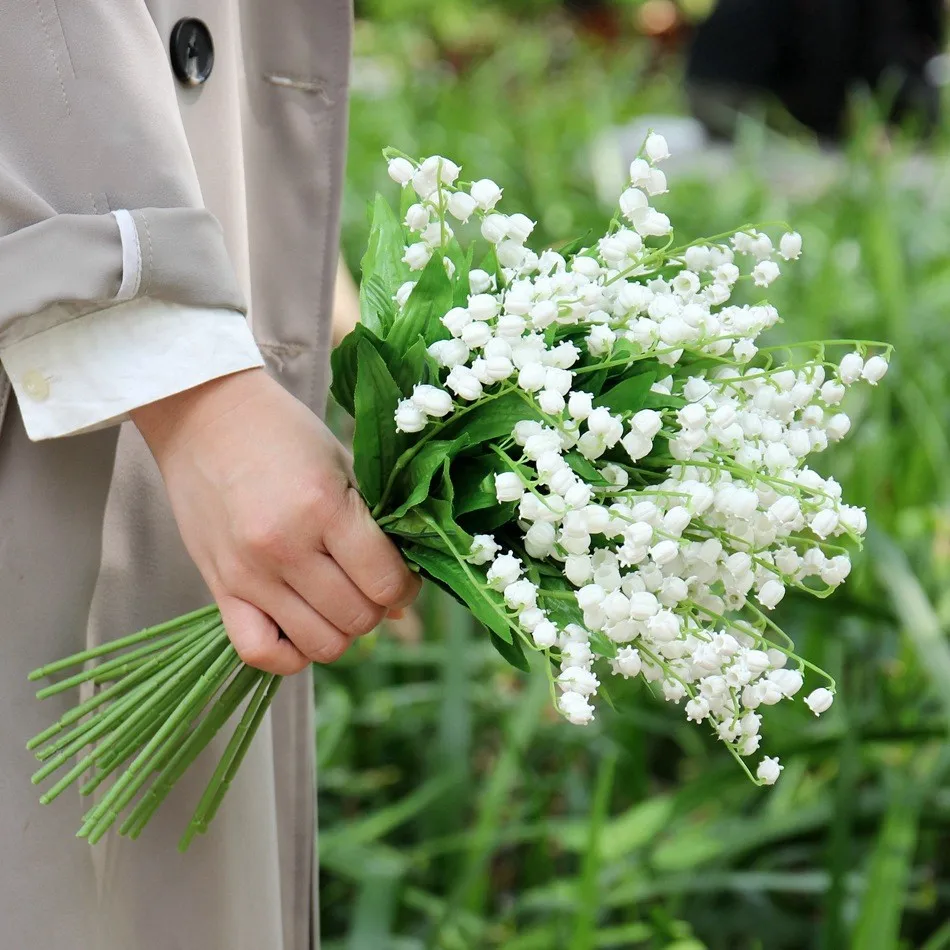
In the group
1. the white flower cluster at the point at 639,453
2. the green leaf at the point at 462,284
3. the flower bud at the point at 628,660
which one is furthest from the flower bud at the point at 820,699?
the green leaf at the point at 462,284

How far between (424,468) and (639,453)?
0.13 m

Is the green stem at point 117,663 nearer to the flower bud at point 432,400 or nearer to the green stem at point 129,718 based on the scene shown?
the green stem at point 129,718

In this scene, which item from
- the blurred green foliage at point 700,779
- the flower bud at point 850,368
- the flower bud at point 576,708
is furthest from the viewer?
the blurred green foliage at point 700,779

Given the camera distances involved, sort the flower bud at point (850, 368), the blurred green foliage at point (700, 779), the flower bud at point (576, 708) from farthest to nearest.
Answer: the blurred green foliage at point (700, 779) < the flower bud at point (850, 368) < the flower bud at point (576, 708)

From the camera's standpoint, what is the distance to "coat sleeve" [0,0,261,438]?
2.34 ft

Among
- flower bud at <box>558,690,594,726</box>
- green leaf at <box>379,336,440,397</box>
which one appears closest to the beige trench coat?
green leaf at <box>379,336,440,397</box>

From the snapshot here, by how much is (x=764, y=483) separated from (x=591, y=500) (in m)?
0.11

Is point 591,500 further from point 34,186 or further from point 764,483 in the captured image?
point 34,186

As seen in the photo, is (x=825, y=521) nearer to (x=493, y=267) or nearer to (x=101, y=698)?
(x=493, y=267)

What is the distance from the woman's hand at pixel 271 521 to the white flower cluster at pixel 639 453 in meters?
0.07

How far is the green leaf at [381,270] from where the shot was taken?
793 mm

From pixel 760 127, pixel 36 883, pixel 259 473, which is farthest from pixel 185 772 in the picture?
pixel 760 127

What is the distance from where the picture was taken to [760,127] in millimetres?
3381

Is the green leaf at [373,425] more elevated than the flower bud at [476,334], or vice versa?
the flower bud at [476,334]
